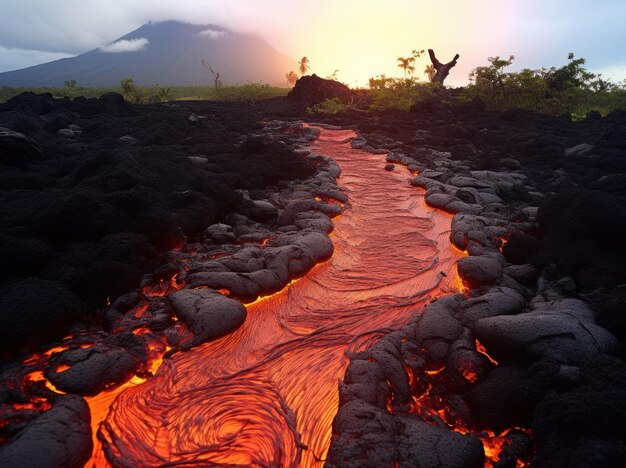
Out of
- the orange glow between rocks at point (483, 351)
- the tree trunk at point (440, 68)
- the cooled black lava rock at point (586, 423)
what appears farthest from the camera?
the tree trunk at point (440, 68)

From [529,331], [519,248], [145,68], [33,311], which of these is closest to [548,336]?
[529,331]

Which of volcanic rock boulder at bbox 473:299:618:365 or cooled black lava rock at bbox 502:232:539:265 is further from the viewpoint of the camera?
cooled black lava rock at bbox 502:232:539:265

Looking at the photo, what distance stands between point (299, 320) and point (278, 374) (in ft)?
3.51

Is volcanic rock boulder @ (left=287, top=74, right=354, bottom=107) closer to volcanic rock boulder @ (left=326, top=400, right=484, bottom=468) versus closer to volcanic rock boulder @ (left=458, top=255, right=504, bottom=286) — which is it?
volcanic rock boulder @ (left=458, top=255, right=504, bottom=286)

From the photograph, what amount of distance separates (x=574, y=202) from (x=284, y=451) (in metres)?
6.58

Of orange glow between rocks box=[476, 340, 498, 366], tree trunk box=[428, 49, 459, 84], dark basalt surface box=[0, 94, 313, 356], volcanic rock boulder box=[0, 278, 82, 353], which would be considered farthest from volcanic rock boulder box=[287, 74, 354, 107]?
orange glow between rocks box=[476, 340, 498, 366]

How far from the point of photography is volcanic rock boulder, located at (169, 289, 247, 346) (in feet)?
14.9

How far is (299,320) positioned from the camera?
5.13m

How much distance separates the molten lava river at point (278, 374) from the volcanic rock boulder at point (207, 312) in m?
0.16

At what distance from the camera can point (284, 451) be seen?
10.7ft

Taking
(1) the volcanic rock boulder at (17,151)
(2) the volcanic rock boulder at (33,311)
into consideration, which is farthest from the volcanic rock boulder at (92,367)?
(1) the volcanic rock boulder at (17,151)

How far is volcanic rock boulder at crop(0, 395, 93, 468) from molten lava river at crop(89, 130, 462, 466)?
0.24 meters

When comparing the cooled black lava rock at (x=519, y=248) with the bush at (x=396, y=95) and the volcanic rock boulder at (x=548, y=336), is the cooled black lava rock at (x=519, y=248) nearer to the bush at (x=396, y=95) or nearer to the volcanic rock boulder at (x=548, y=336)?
the volcanic rock boulder at (x=548, y=336)

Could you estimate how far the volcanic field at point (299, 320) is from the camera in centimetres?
313
